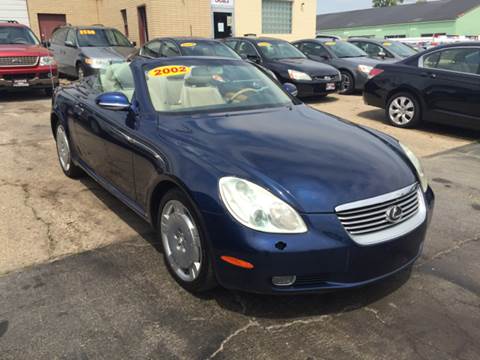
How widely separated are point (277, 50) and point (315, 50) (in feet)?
6.67

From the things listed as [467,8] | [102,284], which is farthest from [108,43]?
[467,8]

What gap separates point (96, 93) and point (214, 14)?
1687 centimetres

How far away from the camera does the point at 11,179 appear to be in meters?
5.15

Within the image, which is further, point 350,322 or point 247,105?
point 247,105

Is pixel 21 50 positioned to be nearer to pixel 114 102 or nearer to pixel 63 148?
pixel 63 148

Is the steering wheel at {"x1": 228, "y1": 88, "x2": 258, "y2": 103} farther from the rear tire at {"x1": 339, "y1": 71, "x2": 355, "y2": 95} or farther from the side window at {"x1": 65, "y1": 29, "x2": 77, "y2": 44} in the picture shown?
the side window at {"x1": 65, "y1": 29, "x2": 77, "y2": 44}

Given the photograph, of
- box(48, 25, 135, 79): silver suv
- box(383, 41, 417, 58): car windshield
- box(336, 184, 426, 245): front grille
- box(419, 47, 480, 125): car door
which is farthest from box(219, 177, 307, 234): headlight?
box(383, 41, 417, 58): car windshield

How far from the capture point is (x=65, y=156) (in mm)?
5125

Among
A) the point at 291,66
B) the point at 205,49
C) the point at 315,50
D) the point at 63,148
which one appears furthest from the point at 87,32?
the point at 63,148

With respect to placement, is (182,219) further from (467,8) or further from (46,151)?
(467,8)

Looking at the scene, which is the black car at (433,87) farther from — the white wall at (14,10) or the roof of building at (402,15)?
the roof of building at (402,15)

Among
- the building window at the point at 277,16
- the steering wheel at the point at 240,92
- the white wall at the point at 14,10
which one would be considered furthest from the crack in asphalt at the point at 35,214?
the building window at the point at 277,16

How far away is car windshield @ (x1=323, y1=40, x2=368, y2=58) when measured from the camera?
41.2 ft

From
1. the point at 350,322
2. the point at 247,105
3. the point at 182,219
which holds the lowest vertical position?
the point at 350,322
